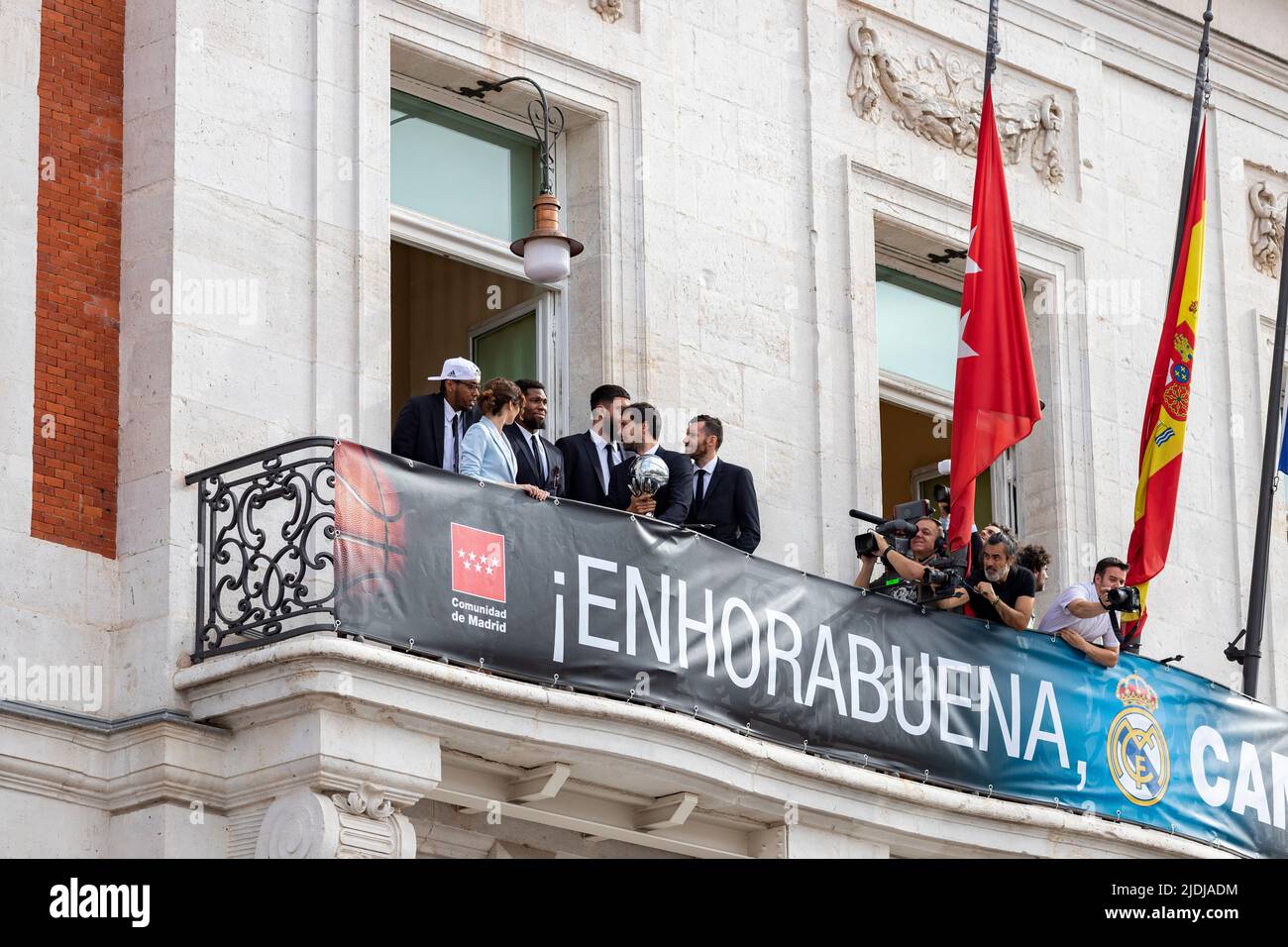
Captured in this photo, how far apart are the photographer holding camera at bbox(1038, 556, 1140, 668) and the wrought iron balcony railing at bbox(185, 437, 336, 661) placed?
4.36 metres

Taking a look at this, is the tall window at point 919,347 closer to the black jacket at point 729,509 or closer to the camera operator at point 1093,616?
the camera operator at point 1093,616

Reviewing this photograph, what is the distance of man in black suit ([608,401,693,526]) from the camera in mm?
13703

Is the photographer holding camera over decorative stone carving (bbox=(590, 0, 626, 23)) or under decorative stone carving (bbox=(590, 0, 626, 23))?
under

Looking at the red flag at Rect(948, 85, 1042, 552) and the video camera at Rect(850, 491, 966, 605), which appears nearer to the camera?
the video camera at Rect(850, 491, 966, 605)

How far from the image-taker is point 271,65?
45.8 feet

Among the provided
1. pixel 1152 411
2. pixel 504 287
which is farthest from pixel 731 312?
pixel 1152 411

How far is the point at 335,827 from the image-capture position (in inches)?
473

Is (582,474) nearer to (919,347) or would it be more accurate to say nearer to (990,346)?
(990,346)

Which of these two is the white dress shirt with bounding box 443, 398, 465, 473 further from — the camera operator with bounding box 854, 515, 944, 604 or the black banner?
the camera operator with bounding box 854, 515, 944, 604

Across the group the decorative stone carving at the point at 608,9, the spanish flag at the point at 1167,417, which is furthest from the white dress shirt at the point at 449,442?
the spanish flag at the point at 1167,417

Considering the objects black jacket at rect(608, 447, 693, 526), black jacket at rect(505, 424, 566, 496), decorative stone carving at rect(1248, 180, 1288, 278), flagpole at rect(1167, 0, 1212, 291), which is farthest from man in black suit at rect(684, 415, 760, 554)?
decorative stone carving at rect(1248, 180, 1288, 278)

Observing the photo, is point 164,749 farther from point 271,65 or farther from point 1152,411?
point 1152,411
